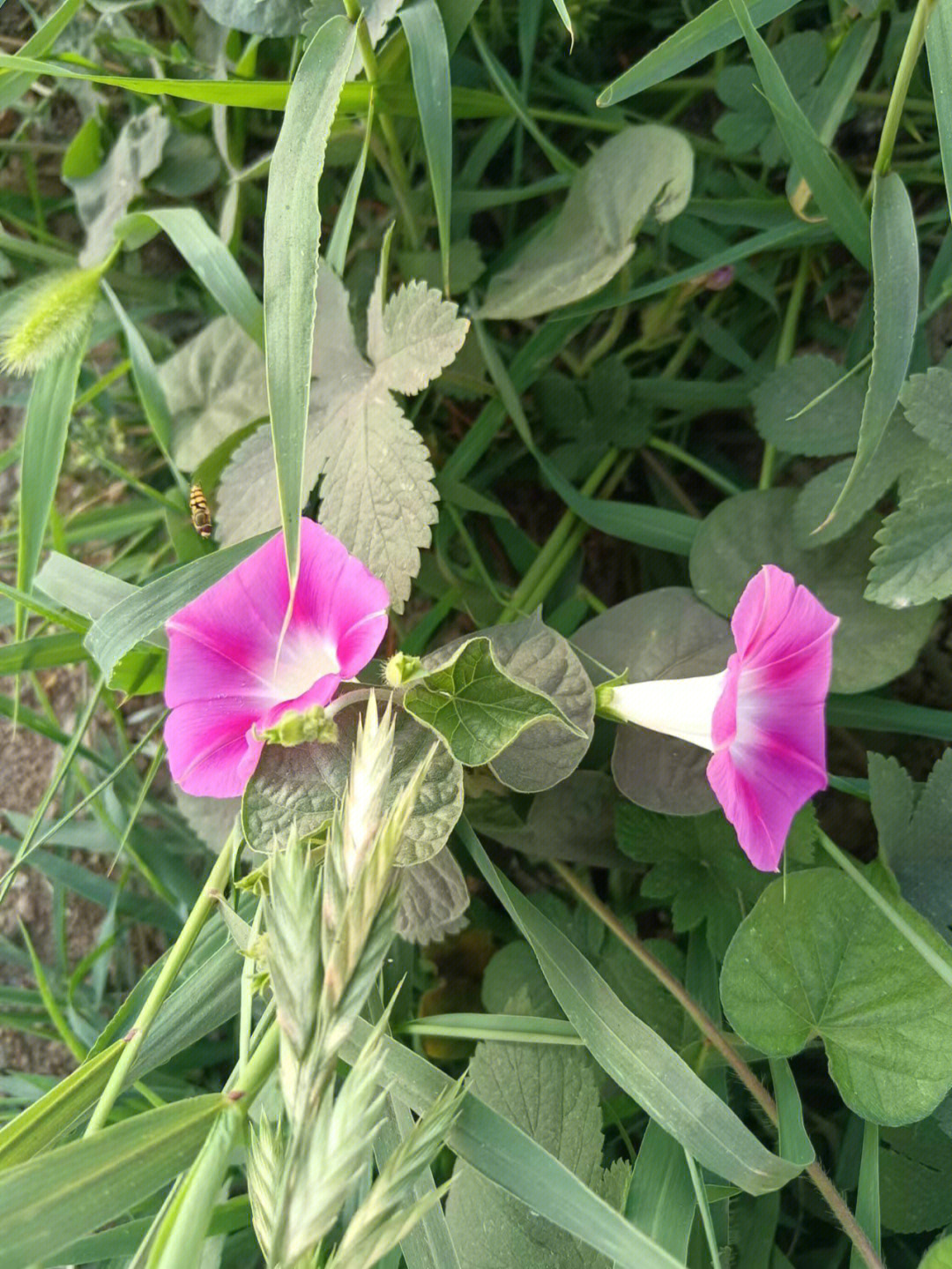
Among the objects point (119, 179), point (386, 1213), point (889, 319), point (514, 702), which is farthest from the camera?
point (119, 179)

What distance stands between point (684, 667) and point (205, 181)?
77 centimetres

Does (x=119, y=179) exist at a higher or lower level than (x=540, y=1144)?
higher

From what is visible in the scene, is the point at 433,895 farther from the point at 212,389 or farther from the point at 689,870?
the point at 212,389

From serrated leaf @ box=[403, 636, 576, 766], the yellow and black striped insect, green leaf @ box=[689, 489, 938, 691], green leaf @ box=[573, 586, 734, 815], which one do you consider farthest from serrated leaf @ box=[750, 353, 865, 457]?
the yellow and black striped insect

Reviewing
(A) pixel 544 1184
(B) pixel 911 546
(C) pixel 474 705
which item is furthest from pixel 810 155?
(A) pixel 544 1184

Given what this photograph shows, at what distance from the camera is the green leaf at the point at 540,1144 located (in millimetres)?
786

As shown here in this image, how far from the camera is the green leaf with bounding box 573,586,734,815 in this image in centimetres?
84

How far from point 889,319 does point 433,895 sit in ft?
1.87

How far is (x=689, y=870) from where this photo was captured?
930 mm

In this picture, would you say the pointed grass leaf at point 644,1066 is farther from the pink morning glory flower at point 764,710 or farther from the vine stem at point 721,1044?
the pink morning glory flower at point 764,710

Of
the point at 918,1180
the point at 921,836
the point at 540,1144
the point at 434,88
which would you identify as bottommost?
the point at 918,1180

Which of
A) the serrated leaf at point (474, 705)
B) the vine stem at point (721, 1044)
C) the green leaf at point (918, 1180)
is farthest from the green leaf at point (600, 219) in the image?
the green leaf at point (918, 1180)

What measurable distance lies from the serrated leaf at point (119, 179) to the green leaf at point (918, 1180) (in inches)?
46.2

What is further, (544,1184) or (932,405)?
(932,405)
